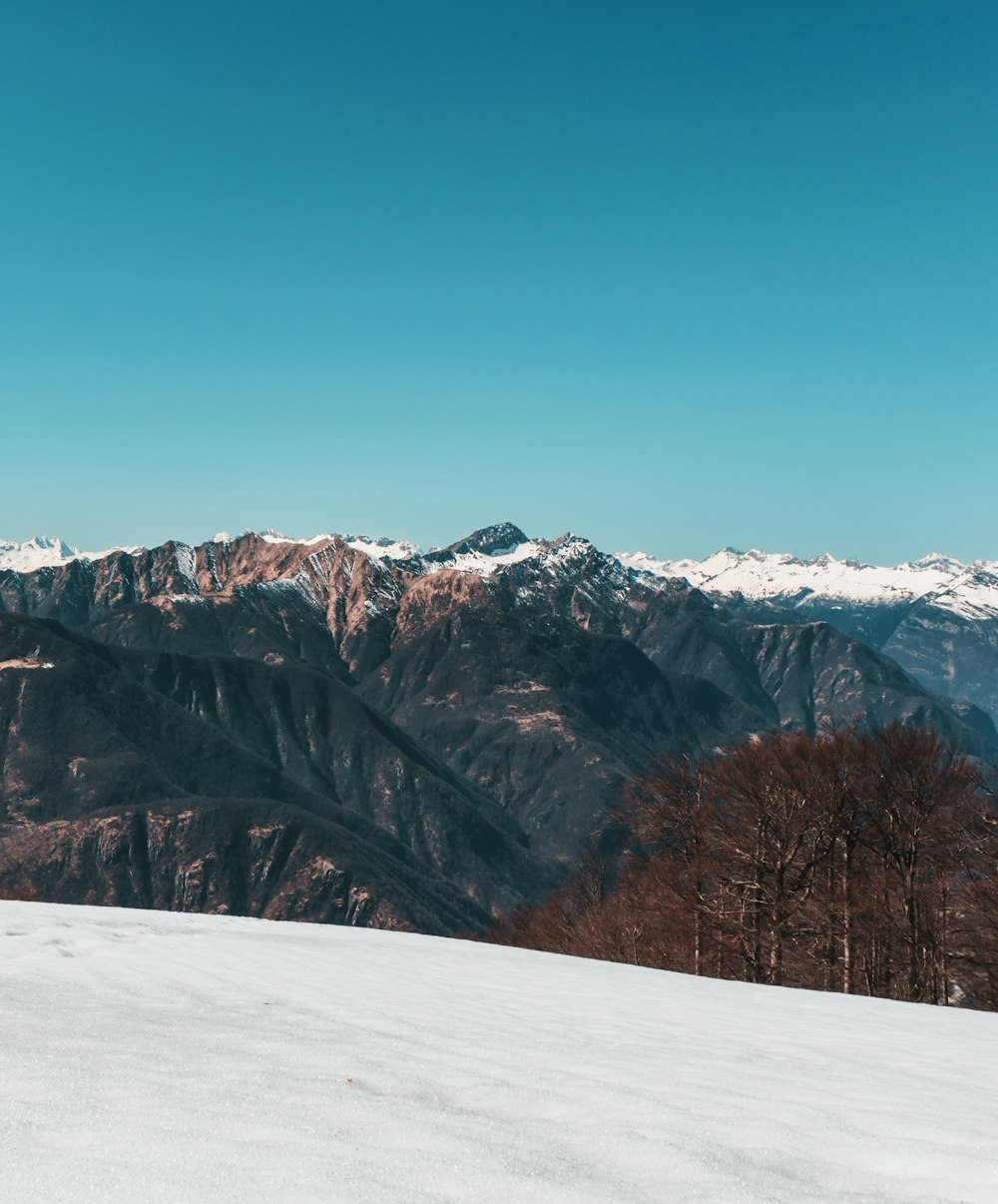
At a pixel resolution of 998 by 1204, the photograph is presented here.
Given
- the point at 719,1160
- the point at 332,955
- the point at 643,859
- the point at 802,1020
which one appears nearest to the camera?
the point at 719,1160

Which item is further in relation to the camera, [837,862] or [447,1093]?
[837,862]

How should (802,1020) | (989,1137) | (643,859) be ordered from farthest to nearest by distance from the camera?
(643,859)
(802,1020)
(989,1137)

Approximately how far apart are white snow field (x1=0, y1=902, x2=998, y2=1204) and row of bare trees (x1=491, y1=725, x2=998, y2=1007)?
26.7m

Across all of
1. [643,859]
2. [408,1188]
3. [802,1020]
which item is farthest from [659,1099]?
[643,859]

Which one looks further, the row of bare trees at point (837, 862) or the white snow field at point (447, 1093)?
the row of bare trees at point (837, 862)

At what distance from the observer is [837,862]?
1989 inches

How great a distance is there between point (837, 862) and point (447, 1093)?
144 ft

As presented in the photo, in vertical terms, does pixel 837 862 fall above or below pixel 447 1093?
above

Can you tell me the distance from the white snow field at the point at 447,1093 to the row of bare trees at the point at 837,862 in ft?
87.7

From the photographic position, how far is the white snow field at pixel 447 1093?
25.2 ft

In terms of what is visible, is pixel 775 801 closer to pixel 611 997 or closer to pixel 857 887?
pixel 857 887

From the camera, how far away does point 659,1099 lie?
425 inches

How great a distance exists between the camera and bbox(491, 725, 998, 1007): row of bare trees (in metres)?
45.7

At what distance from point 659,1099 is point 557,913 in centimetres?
9575
